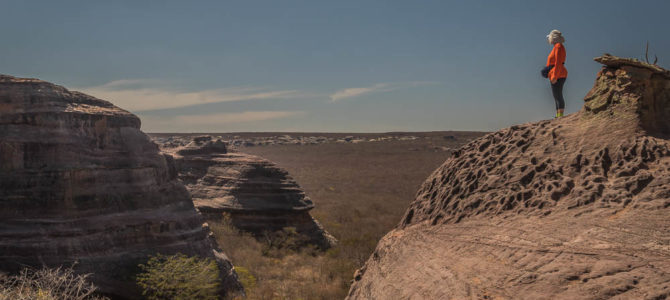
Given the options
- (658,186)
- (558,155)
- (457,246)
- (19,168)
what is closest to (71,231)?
(19,168)

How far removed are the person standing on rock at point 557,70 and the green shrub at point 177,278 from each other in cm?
732

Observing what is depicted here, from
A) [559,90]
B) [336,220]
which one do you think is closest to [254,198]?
[336,220]

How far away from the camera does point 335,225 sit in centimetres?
2122

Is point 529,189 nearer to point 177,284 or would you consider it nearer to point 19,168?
point 177,284

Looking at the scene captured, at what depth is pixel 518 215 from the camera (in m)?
3.94

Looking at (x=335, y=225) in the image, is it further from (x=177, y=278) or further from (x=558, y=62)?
(x=558, y=62)

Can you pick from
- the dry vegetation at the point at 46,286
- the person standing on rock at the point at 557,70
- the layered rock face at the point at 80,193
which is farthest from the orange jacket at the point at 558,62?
the layered rock face at the point at 80,193

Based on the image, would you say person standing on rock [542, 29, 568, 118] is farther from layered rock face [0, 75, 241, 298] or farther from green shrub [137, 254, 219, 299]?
layered rock face [0, 75, 241, 298]

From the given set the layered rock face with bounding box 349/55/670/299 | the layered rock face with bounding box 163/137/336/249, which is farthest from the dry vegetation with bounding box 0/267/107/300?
the layered rock face with bounding box 163/137/336/249

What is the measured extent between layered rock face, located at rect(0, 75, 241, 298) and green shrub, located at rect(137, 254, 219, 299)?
0.23 meters

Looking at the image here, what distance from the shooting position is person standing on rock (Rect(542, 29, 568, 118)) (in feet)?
21.2

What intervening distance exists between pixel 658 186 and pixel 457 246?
1532 millimetres

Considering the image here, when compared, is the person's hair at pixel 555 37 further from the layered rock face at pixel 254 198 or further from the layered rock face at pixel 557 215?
the layered rock face at pixel 254 198

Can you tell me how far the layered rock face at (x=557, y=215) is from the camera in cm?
285
